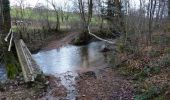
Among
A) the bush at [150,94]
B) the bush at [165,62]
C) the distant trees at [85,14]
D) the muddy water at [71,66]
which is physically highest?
the distant trees at [85,14]

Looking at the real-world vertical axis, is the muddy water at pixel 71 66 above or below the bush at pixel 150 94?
below

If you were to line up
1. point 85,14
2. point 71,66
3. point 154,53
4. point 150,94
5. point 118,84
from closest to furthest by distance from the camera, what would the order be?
point 150,94, point 118,84, point 154,53, point 71,66, point 85,14

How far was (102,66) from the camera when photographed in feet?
49.3

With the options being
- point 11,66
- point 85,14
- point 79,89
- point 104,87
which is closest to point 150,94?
point 104,87

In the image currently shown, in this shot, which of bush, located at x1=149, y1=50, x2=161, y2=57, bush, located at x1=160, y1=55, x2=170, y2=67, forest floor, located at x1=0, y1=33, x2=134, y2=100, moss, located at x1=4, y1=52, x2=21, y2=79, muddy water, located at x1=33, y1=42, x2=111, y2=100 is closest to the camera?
forest floor, located at x1=0, y1=33, x2=134, y2=100

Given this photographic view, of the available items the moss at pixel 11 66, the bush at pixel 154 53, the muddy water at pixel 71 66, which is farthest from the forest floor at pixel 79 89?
the bush at pixel 154 53

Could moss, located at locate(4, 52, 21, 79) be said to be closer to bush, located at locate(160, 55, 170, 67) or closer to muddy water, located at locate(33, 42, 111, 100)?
muddy water, located at locate(33, 42, 111, 100)

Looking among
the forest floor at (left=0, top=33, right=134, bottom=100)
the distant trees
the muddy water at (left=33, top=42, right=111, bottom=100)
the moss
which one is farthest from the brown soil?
the distant trees

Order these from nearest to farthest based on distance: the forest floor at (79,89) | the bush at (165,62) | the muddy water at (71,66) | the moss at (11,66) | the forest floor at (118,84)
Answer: the forest floor at (118,84), the forest floor at (79,89), the muddy water at (71,66), the bush at (165,62), the moss at (11,66)

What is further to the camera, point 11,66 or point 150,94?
point 11,66

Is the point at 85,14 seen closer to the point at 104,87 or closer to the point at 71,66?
the point at 71,66

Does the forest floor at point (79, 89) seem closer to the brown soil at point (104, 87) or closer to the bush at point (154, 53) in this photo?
the brown soil at point (104, 87)

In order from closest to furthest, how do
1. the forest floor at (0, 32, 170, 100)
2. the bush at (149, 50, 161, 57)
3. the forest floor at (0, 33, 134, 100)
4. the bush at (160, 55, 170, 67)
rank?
the forest floor at (0, 32, 170, 100) < the forest floor at (0, 33, 134, 100) < the bush at (160, 55, 170, 67) < the bush at (149, 50, 161, 57)

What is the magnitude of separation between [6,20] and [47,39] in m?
11.3
